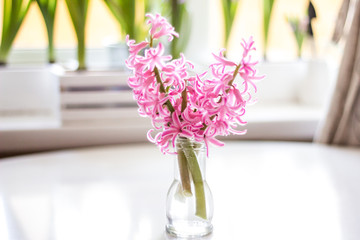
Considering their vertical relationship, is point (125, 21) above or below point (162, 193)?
above

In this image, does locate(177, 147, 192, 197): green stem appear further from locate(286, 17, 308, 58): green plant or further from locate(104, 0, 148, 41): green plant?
locate(286, 17, 308, 58): green plant

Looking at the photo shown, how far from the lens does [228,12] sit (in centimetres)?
207

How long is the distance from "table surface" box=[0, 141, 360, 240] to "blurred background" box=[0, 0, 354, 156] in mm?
236

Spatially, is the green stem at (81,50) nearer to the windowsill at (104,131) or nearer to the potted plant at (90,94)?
the potted plant at (90,94)

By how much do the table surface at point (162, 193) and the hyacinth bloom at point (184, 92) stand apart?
0.21 metres

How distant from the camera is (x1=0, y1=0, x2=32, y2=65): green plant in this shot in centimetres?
186

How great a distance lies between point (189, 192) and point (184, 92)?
6.6 inches

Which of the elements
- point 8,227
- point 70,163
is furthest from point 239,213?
point 70,163

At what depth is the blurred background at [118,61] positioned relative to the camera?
180 centimetres

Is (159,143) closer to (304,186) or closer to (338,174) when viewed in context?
(304,186)

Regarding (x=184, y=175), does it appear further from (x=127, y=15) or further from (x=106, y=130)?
(x=127, y=15)

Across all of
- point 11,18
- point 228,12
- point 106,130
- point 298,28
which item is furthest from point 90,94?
point 298,28

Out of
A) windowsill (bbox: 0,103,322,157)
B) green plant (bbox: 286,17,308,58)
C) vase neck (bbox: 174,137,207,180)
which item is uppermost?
green plant (bbox: 286,17,308,58)

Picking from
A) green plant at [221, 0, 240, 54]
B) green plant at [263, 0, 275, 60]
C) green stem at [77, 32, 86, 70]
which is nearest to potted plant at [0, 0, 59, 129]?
green stem at [77, 32, 86, 70]
